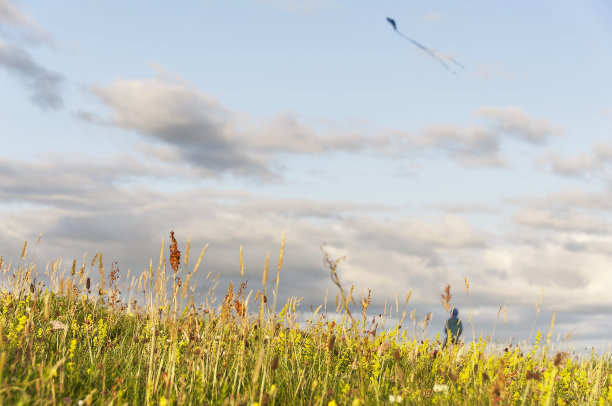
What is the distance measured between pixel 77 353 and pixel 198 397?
6.81 ft

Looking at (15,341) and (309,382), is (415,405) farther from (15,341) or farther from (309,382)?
(15,341)

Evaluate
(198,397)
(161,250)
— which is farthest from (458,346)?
(161,250)

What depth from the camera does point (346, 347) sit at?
7473mm

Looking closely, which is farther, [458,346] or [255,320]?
[255,320]

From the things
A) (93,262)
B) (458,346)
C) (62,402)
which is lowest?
(62,402)

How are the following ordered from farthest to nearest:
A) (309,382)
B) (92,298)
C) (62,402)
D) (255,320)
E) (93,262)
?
1. (92,298)
2. (255,320)
3. (93,262)
4. (309,382)
5. (62,402)

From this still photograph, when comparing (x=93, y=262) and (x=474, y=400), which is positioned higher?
(x=93, y=262)

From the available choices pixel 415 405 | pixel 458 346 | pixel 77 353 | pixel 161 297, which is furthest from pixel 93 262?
pixel 458 346

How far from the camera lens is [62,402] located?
386 cm

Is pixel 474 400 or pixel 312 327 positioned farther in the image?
pixel 312 327

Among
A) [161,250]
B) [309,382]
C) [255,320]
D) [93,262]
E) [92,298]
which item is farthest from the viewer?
[92,298]

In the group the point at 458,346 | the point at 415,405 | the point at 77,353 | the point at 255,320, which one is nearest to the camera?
the point at 415,405

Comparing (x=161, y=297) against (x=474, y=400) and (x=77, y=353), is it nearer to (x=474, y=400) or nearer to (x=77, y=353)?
(x=77, y=353)

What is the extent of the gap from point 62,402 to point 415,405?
2.80 m
